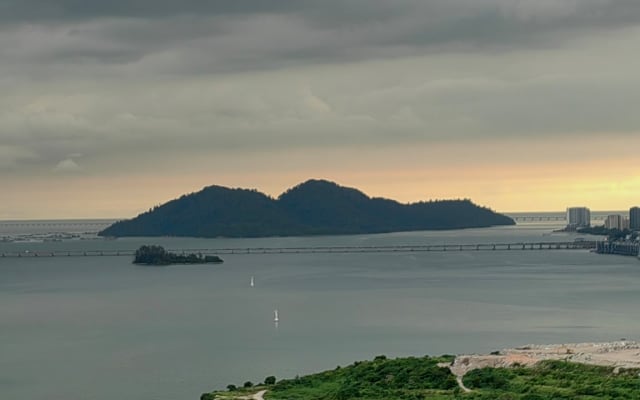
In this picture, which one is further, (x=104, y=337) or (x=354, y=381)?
(x=104, y=337)

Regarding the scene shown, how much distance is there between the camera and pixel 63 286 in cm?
9725

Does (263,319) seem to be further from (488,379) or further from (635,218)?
(635,218)

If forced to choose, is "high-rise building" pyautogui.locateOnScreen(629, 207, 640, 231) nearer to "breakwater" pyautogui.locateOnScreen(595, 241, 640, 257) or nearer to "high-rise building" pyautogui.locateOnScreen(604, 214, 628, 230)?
"high-rise building" pyautogui.locateOnScreen(604, 214, 628, 230)

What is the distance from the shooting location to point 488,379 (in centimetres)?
3023

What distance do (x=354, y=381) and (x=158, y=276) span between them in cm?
7929

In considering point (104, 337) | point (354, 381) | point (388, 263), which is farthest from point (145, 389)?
point (388, 263)

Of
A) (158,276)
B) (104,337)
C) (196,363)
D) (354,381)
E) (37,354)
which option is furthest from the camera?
(158,276)

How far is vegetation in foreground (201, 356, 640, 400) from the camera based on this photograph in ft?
90.5

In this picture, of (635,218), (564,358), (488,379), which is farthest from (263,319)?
(635,218)

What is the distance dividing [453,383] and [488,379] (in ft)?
4.30

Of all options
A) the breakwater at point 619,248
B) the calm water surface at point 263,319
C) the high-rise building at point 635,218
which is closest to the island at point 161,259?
the calm water surface at point 263,319

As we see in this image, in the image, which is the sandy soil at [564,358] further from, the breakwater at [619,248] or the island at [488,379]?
the breakwater at [619,248]

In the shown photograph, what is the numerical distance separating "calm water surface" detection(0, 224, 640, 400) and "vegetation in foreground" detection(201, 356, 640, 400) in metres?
8.06

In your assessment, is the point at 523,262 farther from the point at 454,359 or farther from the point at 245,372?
the point at 454,359
